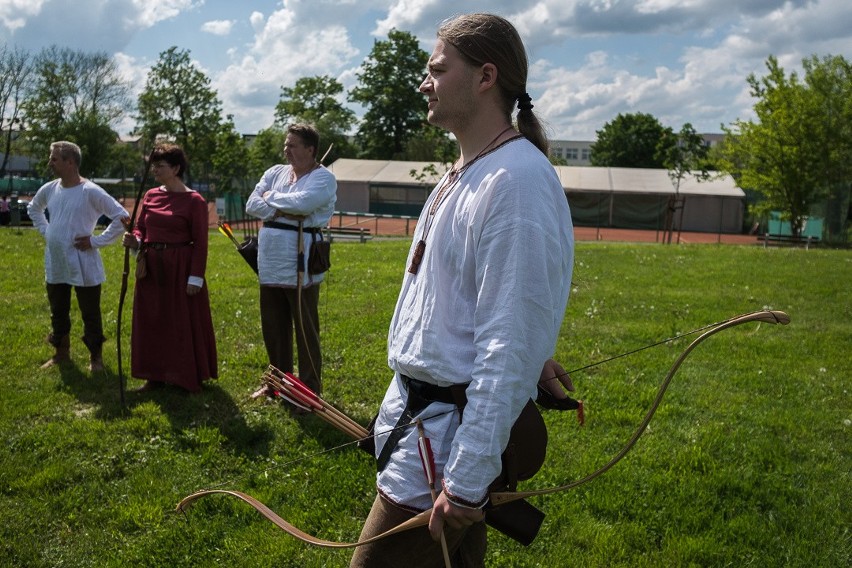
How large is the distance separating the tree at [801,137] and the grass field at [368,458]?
90.7 feet

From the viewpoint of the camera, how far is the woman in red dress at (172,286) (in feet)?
19.9

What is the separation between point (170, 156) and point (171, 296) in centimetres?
111

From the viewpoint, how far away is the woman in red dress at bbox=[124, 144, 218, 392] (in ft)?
19.9

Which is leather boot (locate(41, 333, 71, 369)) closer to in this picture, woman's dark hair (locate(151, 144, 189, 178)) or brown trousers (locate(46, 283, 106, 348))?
brown trousers (locate(46, 283, 106, 348))

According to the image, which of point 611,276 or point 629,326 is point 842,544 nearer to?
point 629,326

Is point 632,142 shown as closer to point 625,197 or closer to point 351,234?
point 625,197

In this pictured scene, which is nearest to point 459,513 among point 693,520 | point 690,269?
point 693,520

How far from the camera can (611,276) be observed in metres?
13.1

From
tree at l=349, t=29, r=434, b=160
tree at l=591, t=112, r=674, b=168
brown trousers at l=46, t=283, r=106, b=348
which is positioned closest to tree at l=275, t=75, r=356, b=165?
tree at l=349, t=29, r=434, b=160

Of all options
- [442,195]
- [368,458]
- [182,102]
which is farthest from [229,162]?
[442,195]

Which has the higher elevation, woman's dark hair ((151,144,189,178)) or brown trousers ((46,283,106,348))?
woman's dark hair ((151,144,189,178))

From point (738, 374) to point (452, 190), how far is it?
554 cm

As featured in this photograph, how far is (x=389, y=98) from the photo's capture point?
66.1m

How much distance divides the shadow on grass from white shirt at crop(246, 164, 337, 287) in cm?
103
